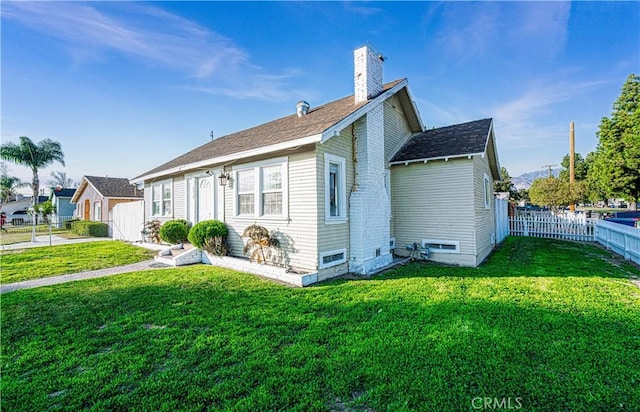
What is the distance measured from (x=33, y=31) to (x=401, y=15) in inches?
450

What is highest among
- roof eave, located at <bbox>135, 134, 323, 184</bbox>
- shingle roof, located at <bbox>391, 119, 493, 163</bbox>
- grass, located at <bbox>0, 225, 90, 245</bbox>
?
shingle roof, located at <bbox>391, 119, 493, 163</bbox>

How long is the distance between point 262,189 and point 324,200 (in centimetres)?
218

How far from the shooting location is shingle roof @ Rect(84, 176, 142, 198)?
74.3 ft

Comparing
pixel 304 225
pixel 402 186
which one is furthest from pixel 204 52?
pixel 402 186

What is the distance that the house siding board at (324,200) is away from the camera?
23.4 ft

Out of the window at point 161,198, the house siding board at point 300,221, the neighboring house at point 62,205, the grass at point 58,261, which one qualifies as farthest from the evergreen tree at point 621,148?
the neighboring house at point 62,205

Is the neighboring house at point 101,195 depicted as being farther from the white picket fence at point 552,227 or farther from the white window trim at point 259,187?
the white picket fence at point 552,227

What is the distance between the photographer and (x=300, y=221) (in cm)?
739

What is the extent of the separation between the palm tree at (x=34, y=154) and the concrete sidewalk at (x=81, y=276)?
28.7 metres

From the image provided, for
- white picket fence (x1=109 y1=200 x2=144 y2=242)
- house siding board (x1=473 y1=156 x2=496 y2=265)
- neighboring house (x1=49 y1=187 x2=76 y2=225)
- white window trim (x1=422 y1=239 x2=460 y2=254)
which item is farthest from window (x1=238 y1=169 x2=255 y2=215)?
neighboring house (x1=49 y1=187 x2=76 y2=225)

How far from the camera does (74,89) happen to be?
10.3 metres

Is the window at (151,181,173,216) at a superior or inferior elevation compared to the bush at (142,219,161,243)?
superior

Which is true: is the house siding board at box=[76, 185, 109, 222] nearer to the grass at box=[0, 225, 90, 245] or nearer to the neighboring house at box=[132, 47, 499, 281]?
the grass at box=[0, 225, 90, 245]

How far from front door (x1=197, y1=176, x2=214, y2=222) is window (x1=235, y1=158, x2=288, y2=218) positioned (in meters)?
1.66
